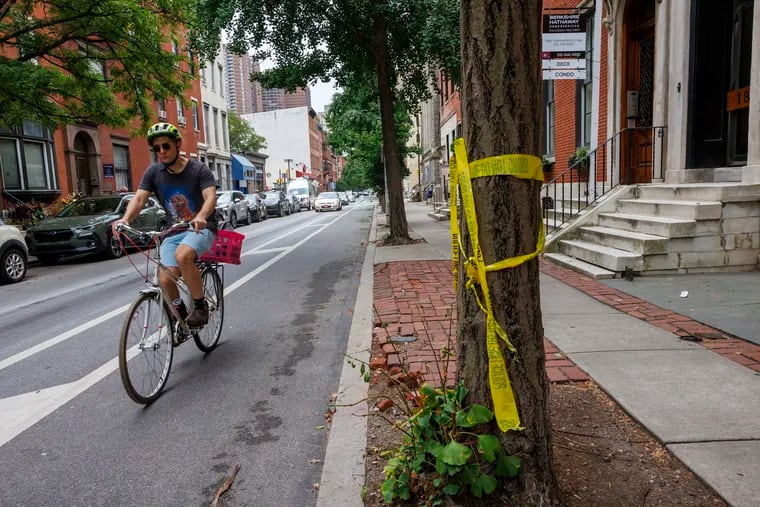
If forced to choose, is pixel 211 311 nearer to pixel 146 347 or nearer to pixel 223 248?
pixel 223 248

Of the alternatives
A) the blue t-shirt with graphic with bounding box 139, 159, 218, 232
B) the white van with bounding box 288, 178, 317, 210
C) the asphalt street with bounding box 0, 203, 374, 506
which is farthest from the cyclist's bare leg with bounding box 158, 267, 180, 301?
the white van with bounding box 288, 178, 317, 210

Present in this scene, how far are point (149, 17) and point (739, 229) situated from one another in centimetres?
1353

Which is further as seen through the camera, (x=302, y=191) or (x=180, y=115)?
(x=302, y=191)

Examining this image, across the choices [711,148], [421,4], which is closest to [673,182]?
[711,148]

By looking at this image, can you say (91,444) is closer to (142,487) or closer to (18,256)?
(142,487)

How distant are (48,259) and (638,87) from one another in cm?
1421

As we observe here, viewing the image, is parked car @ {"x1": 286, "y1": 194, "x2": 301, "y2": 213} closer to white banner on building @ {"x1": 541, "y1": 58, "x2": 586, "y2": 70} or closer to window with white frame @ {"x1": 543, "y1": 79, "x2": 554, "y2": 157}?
window with white frame @ {"x1": 543, "y1": 79, "x2": 554, "y2": 157}

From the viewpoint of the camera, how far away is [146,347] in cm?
410

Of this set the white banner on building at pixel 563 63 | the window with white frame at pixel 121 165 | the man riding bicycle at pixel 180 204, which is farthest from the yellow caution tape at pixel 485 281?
the window with white frame at pixel 121 165

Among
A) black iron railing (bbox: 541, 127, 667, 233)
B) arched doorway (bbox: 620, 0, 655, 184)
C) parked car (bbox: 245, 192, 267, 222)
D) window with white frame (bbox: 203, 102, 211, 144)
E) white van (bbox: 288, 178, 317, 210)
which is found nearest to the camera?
black iron railing (bbox: 541, 127, 667, 233)

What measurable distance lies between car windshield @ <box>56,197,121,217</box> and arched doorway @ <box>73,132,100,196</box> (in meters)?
10.3

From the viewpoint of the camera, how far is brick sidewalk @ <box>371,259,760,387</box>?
4184 mm

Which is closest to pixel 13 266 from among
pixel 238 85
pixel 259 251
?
pixel 259 251

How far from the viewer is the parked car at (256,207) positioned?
95.6 feet
